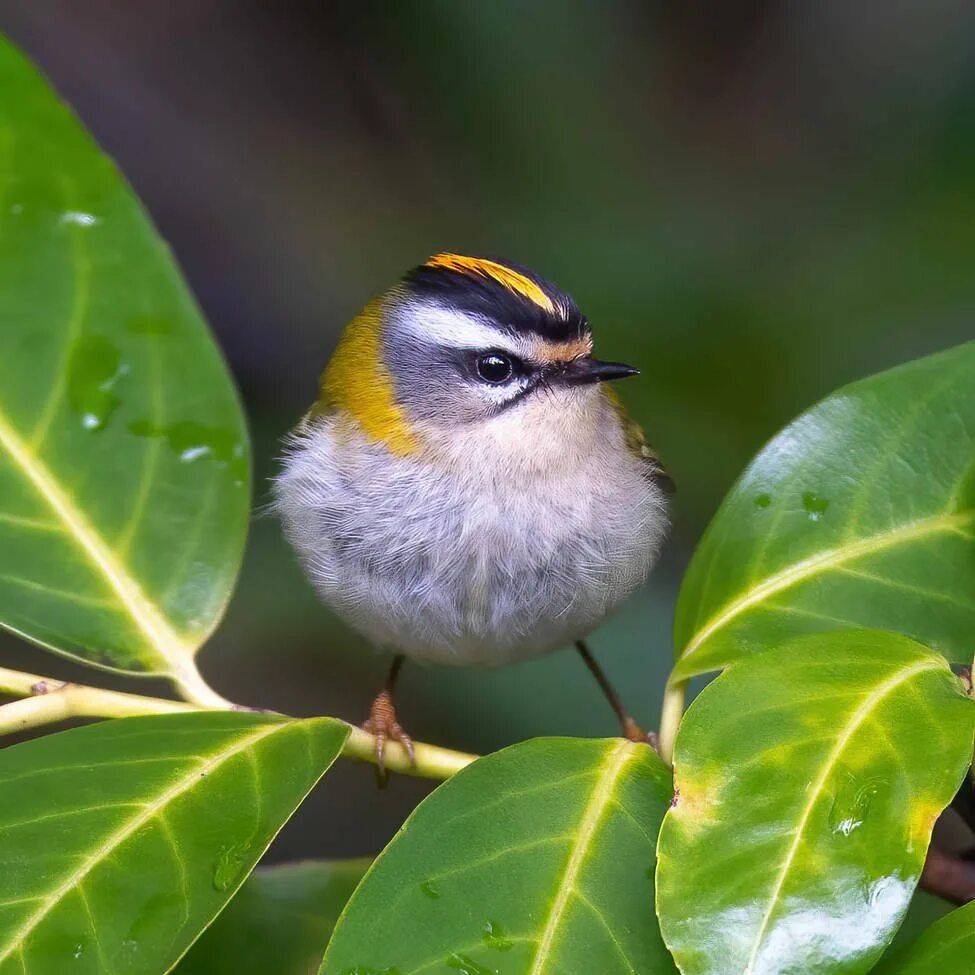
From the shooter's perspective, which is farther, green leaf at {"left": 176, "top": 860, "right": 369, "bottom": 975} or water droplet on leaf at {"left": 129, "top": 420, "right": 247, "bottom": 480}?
water droplet on leaf at {"left": 129, "top": 420, "right": 247, "bottom": 480}

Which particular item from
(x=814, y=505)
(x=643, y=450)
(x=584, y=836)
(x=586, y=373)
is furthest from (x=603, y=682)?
(x=584, y=836)

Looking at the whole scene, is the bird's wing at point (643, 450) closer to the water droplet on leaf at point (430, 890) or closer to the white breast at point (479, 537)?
the white breast at point (479, 537)

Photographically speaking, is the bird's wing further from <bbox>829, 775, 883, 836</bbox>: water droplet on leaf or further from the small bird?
<bbox>829, 775, 883, 836</bbox>: water droplet on leaf

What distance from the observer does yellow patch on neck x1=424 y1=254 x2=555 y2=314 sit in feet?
7.93

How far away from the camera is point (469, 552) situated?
2.22 metres

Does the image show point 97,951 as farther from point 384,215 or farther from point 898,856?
point 384,215

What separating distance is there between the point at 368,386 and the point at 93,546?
1024 mm

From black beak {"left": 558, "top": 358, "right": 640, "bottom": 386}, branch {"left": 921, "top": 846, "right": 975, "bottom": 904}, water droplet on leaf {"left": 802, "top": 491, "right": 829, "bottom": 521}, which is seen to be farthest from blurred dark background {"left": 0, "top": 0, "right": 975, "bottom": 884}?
branch {"left": 921, "top": 846, "right": 975, "bottom": 904}

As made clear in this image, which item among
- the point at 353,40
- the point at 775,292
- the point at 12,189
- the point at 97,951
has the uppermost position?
the point at 353,40

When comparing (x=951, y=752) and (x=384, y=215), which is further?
(x=384, y=215)

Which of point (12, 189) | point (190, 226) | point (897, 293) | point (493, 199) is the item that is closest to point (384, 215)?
point (493, 199)

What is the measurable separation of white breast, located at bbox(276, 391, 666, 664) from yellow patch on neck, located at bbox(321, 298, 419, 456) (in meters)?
0.04

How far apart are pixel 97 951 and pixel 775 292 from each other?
257cm

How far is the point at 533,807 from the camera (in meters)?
1.26
